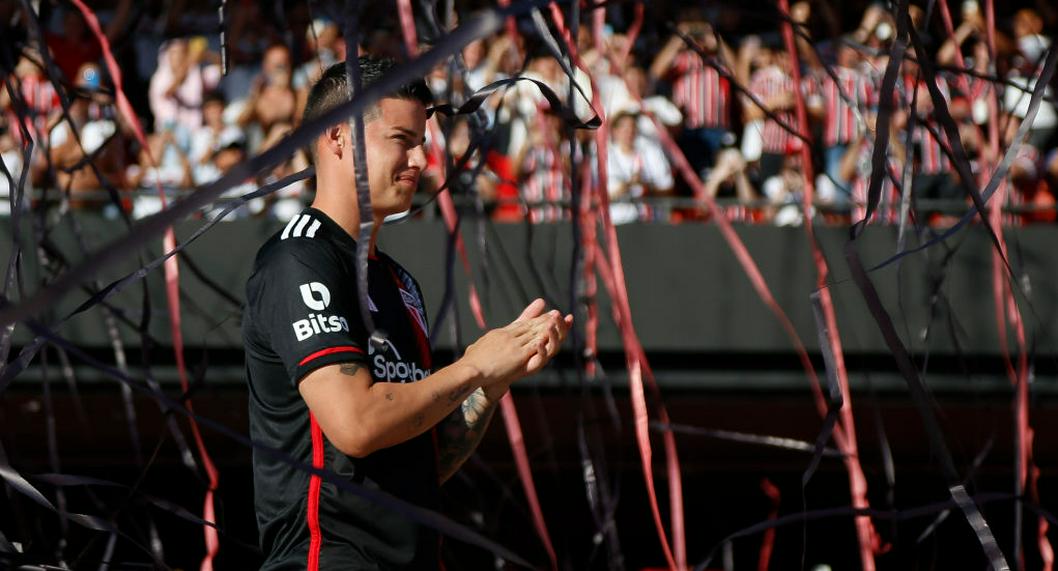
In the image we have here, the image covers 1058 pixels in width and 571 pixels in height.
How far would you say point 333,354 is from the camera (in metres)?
1.90

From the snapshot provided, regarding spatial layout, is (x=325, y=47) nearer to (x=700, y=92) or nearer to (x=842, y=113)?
(x=700, y=92)

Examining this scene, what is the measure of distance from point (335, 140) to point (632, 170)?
481 cm

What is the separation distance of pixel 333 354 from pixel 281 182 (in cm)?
44

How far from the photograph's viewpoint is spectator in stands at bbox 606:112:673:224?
673cm

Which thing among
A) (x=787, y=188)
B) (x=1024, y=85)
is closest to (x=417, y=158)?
(x=787, y=188)

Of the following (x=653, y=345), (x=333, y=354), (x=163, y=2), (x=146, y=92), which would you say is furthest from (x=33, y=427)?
(x=333, y=354)

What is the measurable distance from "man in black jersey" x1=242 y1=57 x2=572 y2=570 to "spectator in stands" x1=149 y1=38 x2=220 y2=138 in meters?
5.13

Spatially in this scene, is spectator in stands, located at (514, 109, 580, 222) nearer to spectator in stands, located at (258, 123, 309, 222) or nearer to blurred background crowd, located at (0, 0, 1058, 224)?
blurred background crowd, located at (0, 0, 1058, 224)

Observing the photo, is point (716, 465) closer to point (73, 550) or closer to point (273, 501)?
point (73, 550)

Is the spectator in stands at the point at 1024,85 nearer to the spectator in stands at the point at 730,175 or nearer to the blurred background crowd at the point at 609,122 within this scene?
the blurred background crowd at the point at 609,122

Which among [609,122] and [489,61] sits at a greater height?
[489,61]

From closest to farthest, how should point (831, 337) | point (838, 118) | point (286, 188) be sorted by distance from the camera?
point (831, 337)
point (286, 188)
point (838, 118)

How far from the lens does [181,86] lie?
7184 millimetres

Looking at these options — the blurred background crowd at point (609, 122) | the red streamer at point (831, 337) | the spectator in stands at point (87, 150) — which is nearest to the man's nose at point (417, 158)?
the red streamer at point (831, 337)
